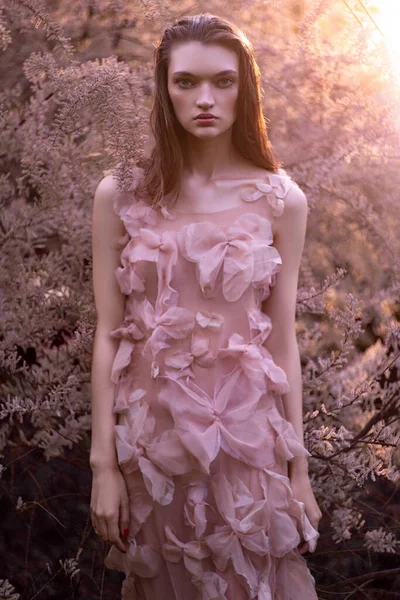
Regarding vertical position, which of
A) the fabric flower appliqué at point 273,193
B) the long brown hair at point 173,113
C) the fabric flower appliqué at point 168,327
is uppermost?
the long brown hair at point 173,113

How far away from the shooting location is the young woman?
1681mm

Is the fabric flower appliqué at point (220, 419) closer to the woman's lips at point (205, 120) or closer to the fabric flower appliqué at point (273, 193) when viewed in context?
the fabric flower appliqué at point (273, 193)

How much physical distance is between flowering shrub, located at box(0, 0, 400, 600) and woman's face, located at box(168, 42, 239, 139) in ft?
0.66

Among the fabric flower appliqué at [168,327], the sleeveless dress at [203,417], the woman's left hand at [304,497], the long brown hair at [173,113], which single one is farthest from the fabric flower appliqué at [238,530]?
the long brown hair at [173,113]

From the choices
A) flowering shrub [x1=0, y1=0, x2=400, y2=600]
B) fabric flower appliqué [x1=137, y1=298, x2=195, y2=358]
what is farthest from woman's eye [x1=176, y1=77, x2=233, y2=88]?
fabric flower appliqué [x1=137, y1=298, x2=195, y2=358]

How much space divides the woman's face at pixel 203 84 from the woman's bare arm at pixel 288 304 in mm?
238

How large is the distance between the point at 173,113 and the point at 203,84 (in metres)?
0.12

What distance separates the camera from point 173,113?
1808mm

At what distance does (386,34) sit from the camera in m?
2.40

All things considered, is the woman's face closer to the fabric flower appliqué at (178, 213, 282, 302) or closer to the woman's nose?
the woman's nose

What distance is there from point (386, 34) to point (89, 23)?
0.90m

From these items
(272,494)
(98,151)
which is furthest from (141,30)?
(272,494)

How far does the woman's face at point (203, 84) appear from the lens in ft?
5.62

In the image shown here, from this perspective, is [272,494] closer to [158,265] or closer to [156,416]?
[156,416]
